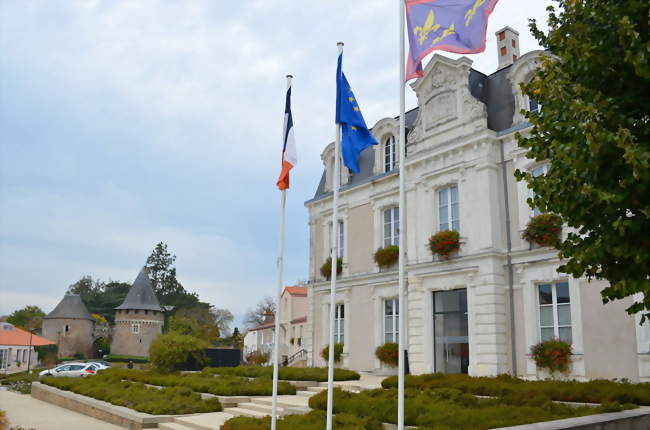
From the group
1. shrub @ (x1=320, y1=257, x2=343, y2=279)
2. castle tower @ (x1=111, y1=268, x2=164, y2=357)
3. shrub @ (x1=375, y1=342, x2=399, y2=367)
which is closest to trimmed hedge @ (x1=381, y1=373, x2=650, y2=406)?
shrub @ (x1=375, y1=342, x2=399, y2=367)

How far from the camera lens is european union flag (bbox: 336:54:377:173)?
906cm

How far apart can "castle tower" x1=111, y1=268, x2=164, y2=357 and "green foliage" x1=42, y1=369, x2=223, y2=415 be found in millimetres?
42750

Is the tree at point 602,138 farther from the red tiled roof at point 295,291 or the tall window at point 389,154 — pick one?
the red tiled roof at point 295,291

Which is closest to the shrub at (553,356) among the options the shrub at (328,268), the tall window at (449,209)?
the tall window at (449,209)

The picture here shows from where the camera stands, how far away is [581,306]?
1447 cm

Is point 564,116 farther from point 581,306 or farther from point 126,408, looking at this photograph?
point 126,408

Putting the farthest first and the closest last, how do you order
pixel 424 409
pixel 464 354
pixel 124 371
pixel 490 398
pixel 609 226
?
pixel 124 371 < pixel 464 354 < pixel 490 398 < pixel 424 409 < pixel 609 226

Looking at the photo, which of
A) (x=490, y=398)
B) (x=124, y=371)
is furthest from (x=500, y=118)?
(x=124, y=371)

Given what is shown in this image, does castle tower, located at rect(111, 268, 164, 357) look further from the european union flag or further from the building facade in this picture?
the european union flag

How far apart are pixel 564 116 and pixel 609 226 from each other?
1.44m

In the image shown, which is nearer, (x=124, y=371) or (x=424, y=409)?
(x=424, y=409)

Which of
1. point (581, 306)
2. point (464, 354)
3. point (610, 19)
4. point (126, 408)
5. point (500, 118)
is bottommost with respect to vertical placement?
point (126, 408)

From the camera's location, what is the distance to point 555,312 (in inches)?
595

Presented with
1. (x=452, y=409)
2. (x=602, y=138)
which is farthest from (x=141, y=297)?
(x=602, y=138)
